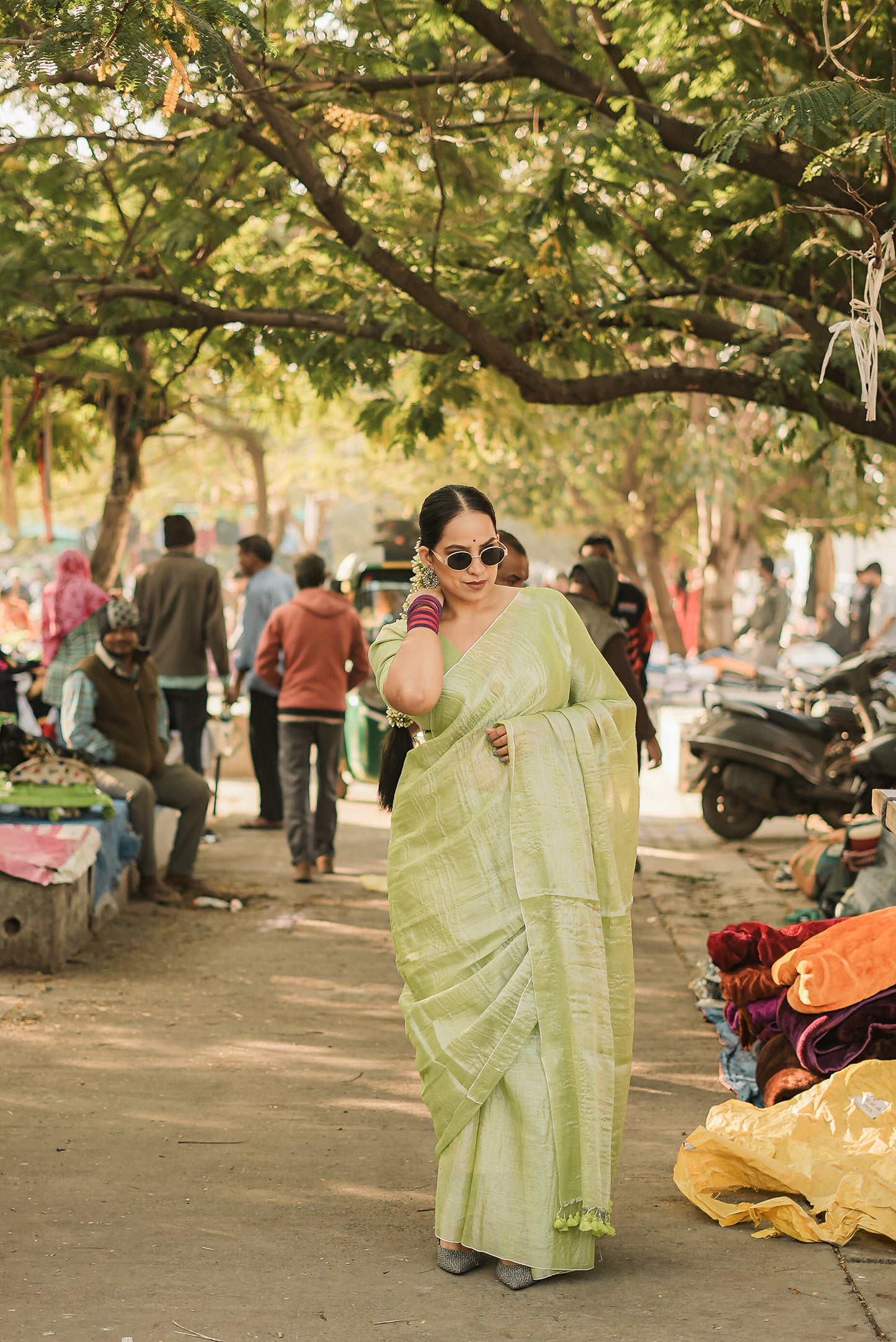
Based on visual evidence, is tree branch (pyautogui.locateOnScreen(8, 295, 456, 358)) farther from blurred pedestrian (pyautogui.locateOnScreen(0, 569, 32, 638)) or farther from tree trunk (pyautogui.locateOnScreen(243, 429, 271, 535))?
tree trunk (pyautogui.locateOnScreen(243, 429, 271, 535))

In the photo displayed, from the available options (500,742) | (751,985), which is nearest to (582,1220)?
(500,742)

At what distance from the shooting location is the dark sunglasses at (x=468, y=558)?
3699 mm

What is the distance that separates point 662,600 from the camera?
24219 mm

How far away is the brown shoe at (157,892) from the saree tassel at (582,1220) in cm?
520

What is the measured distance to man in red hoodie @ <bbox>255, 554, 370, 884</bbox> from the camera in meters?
8.98

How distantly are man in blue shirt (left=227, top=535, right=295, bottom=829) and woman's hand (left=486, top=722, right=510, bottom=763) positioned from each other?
7.11 m

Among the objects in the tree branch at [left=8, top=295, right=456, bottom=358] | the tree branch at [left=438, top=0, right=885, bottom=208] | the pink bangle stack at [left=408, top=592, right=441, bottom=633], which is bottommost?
the pink bangle stack at [left=408, top=592, right=441, bottom=633]

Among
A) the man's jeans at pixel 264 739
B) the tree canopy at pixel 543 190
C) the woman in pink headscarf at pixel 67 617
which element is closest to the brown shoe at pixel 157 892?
the woman in pink headscarf at pixel 67 617

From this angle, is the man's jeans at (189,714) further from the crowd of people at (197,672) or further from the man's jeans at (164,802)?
the man's jeans at (164,802)

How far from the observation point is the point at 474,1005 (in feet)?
11.8

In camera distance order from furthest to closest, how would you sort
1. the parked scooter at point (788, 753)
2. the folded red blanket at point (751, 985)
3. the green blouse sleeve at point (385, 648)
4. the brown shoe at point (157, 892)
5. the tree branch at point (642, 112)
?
the parked scooter at point (788, 753) < the brown shoe at point (157, 892) < the tree branch at point (642, 112) < the folded red blanket at point (751, 985) < the green blouse sleeve at point (385, 648)

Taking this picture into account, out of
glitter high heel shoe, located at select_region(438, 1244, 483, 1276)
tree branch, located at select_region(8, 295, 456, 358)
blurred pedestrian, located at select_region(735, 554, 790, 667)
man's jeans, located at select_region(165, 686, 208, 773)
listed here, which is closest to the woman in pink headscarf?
man's jeans, located at select_region(165, 686, 208, 773)

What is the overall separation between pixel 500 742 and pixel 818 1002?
162cm

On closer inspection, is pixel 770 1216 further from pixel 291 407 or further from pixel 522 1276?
pixel 291 407
